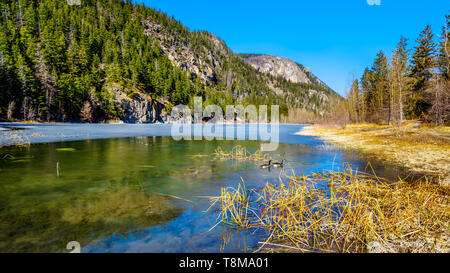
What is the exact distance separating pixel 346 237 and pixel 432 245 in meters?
1.62

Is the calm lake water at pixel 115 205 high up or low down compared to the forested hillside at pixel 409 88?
down

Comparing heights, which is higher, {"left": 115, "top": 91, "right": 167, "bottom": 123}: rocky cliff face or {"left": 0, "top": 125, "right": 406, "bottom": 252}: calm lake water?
{"left": 115, "top": 91, "right": 167, "bottom": 123}: rocky cliff face

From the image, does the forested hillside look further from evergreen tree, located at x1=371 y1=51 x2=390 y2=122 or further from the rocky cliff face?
the rocky cliff face

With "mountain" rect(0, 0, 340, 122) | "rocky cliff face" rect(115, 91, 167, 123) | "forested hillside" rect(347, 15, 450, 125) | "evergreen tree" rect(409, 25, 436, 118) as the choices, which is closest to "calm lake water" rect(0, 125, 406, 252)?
"forested hillside" rect(347, 15, 450, 125)

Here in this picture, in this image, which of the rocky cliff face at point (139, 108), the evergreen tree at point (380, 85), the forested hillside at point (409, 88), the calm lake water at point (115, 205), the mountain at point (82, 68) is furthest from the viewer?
the rocky cliff face at point (139, 108)

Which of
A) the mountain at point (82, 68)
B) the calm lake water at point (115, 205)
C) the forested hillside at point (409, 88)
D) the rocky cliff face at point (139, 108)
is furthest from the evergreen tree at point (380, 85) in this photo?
the rocky cliff face at point (139, 108)

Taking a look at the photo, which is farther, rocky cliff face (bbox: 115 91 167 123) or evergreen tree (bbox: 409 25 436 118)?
rocky cliff face (bbox: 115 91 167 123)

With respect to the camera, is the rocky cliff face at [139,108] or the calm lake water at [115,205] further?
the rocky cliff face at [139,108]

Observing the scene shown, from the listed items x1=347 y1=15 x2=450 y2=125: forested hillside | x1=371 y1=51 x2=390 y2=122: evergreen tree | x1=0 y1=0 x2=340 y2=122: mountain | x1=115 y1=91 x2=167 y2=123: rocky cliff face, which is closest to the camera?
x1=347 y1=15 x2=450 y2=125: forested hillside

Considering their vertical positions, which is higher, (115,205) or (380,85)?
(380,85)

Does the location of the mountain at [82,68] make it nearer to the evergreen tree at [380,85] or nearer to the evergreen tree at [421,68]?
the evergreen tree at [380,85]

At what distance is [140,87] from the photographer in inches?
Answer: 3957

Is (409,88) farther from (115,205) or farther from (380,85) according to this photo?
(115,205)

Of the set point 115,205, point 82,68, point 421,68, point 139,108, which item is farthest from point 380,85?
point 82,68
